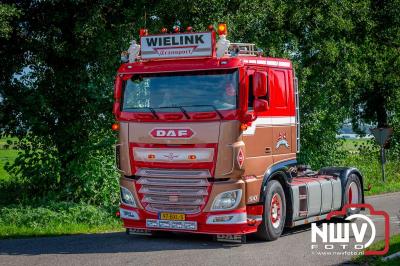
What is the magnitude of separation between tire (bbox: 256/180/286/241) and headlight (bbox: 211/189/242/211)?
0.76 m

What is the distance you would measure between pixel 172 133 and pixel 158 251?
6.76 ft

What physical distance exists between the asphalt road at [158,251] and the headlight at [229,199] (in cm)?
74

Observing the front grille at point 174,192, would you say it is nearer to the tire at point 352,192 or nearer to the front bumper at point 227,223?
the front bumper at point 227,223

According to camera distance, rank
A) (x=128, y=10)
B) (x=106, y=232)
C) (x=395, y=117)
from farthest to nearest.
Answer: (x=395, y=117) → (x=128, y=10) → (x=106, y=232)

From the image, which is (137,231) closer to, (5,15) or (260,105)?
(260,105)

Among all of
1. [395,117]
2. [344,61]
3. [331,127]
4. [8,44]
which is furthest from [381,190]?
[8,44]

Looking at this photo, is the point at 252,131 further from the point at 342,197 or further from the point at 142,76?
the point at 342,197

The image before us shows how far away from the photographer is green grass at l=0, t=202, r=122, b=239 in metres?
14.3

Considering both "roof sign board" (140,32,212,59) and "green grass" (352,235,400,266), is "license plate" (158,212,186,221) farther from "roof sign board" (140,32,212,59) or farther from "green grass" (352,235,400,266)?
"green grass" (352,235,400,266)

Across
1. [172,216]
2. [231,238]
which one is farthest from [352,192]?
[172,216]

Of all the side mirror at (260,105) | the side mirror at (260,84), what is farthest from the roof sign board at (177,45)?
the side mirror at (260,105)

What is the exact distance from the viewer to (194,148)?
11789 millimetres

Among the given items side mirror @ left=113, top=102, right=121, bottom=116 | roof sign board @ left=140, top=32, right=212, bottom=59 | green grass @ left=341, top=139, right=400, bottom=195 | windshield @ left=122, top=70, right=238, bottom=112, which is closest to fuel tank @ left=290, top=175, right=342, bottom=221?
windshield @ left=122, top=70, right=238, bottom=112

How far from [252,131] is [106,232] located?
168 inches
